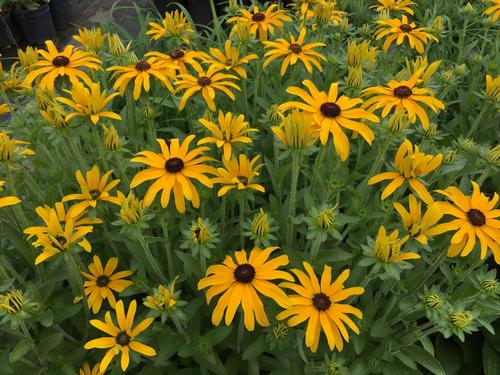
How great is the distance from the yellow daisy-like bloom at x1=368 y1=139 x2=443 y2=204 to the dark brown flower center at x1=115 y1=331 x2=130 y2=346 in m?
0.73

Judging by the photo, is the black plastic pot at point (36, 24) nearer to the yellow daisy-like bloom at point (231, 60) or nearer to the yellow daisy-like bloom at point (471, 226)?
the yellow daisy-like bloom at point (231, 60)

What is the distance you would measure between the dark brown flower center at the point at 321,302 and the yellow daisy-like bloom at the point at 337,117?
0.35 meters

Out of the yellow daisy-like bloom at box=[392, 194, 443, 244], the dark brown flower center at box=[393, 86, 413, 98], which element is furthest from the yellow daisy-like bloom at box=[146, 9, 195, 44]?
the yellow daisy-like bloom at box=[392, 194, 443, 244]

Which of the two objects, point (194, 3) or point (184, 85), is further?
point (194, 3)

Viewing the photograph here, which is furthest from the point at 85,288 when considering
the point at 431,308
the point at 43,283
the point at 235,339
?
the point at 431,308

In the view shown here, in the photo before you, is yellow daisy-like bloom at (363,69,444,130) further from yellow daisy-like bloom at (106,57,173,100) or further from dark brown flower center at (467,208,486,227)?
yellow daisy-like bloom at (106,57,173,100)

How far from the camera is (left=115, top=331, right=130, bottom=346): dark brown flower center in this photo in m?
1.07

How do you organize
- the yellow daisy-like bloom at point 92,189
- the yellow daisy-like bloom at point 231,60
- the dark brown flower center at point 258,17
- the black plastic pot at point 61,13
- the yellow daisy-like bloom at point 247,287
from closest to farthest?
the yellow daisy-like bloom at point 247,287 < the yellow daisy-like bloom at point 92,189 < the yellow daisy-like bloom at point 231,60 < the dark brown flower center at point 258,17 < the black plastic pot at point 61,13

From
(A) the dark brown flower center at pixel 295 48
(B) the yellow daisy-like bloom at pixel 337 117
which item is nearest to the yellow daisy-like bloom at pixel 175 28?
(A) the dark brown flower center at pixel 295 48

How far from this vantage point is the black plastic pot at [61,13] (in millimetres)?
4766

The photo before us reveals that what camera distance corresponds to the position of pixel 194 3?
4.34 meters

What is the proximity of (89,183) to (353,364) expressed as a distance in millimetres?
932

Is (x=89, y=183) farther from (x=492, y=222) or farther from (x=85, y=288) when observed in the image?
(x=492, y=222)

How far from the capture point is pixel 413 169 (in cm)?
116
